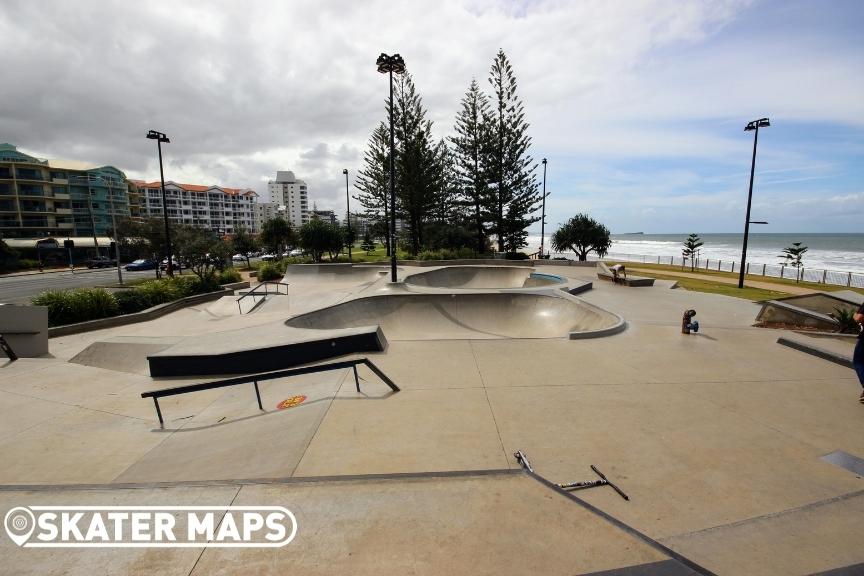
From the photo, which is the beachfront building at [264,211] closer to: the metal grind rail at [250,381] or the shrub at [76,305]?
the shrub at [76,305]

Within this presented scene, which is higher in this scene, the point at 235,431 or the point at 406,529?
the point at 406,529

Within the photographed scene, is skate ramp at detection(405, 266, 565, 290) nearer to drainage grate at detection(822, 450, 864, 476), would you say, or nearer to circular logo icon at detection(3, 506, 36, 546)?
drainage grate at detection(822, 450, 864, 476)

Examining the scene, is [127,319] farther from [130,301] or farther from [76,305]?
[76,305]

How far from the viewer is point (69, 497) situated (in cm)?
327

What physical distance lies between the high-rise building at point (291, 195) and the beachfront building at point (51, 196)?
111170 mm

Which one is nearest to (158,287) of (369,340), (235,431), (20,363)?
→ (20,363)

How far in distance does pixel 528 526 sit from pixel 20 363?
12.2 metres

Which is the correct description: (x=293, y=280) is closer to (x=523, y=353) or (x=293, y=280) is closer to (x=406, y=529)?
(x=523, y=353)

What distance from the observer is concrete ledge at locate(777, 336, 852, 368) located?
7.43 meters

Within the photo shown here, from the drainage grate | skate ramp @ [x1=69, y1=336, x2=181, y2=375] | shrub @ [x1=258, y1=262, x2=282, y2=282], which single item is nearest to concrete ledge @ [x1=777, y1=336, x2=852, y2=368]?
the drainage grate

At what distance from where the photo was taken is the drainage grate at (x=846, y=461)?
164 inches

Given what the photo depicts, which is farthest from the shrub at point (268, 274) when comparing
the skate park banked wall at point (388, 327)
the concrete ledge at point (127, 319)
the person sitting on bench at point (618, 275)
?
the person sitting on bench at point (618, 275)

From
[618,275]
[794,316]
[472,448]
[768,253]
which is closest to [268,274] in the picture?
[618,275]

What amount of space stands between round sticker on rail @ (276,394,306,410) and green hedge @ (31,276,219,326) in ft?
37.3
